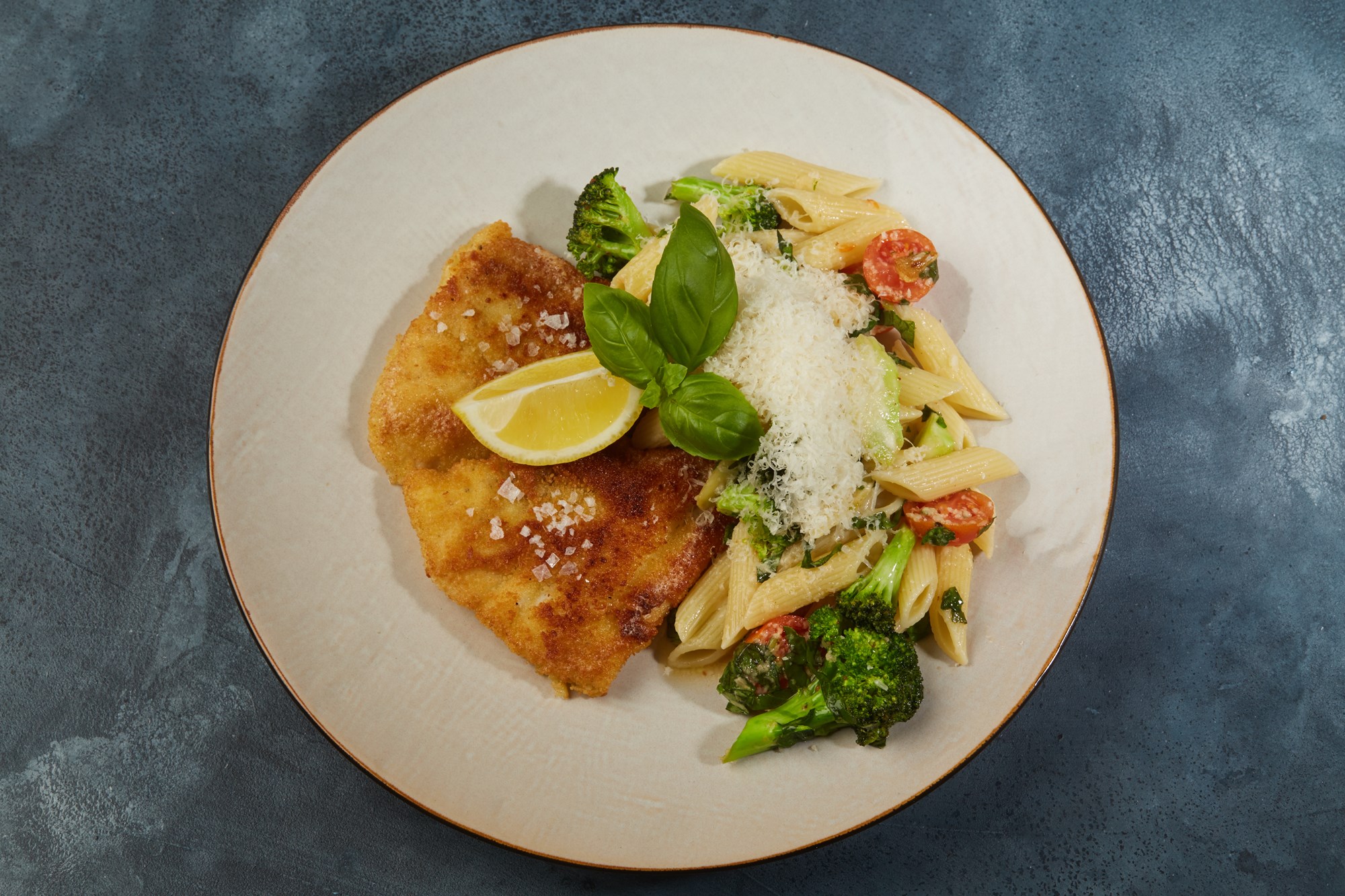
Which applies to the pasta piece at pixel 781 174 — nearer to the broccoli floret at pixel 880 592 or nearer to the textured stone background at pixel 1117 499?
the textured stone background at pixel 1117 499

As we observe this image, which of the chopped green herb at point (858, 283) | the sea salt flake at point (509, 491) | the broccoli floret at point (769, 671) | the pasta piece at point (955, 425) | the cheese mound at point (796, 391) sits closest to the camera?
the cheese mound at point (796, 391)

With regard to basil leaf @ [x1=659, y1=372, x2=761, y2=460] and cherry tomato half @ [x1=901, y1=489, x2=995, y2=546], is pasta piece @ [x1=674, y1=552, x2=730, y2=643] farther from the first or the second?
cherry tomato half @ [x1=901, y1=489, x2=995, y2=546]

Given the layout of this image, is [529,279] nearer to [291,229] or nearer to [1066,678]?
[291,229]

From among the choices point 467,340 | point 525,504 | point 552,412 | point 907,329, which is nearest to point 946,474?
point 907,329

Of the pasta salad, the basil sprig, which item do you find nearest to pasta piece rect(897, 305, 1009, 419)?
the pasta salad

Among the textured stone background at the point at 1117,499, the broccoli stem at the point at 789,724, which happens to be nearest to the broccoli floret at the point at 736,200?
the textured stone background at the point at 1117,499

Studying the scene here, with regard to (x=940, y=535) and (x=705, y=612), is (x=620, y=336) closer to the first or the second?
(x=705, y=612)
